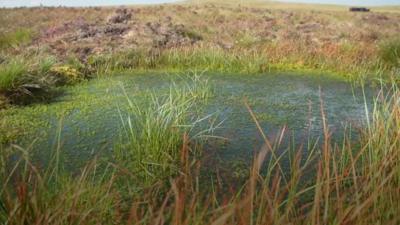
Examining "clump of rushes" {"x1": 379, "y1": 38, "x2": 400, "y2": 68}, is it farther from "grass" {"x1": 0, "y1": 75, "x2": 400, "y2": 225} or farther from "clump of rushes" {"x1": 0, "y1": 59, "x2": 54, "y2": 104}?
"clump of rushes" {"x1": 0, "y1": 59, "x2": 54, "y2": 104}

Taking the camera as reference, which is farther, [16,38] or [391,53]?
[16,38]

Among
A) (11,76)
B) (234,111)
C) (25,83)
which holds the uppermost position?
(11,76)

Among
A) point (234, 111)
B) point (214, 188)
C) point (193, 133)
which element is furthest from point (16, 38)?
point (214, 188)

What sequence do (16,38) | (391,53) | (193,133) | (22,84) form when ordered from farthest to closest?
(16,38)
(391,53)
(22,84)
(193,133)

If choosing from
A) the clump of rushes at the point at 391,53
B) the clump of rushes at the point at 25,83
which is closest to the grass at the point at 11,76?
the clump of rushes at the point at 25,83

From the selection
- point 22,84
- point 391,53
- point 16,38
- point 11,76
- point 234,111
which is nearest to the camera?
point 234,111

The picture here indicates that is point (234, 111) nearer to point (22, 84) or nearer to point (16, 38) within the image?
point (22, 84)

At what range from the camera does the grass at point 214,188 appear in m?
1.68

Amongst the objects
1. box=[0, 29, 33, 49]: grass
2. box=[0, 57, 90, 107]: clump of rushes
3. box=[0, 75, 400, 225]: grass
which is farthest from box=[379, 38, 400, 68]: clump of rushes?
box=[0, 29, 33, 49]: grass

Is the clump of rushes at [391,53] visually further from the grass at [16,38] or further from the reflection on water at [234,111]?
the grass at [16,38]

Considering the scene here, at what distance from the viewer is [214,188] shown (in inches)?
125

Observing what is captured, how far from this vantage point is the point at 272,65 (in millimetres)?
9227

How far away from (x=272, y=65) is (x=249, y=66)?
77 cm

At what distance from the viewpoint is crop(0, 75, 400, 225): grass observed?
168cm
